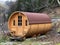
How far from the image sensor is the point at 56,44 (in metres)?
14.4

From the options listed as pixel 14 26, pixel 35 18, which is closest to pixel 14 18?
Answer: pixel 14 26

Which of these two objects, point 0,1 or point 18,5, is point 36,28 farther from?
point 0,1

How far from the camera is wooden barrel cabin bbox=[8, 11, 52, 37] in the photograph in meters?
17.0

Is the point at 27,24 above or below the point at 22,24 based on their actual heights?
above

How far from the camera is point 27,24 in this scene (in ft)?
55.5

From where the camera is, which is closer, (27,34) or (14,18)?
(27,34)

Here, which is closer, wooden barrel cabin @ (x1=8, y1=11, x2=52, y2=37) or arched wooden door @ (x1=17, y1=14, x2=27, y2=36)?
wooden barrel cabin @ (x1=8, y1=11, x2=52, y2=37)

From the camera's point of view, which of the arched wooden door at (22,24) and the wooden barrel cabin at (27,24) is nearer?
the wooden barrel cabin at (27,24)

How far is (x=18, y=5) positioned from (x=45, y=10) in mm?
3330

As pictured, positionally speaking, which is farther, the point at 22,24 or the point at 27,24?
the point at 22,24

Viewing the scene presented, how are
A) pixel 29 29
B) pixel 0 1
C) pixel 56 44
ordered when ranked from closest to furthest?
pixel 56 44
pixel 29 29
pixel 0 1

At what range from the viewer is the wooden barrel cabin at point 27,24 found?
17.0 m

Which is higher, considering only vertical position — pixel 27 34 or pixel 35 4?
pixel 35 4

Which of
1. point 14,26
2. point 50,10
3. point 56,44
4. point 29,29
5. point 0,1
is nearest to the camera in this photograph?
point 56,44
